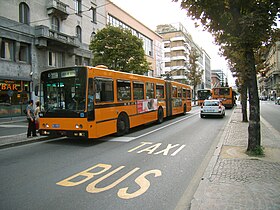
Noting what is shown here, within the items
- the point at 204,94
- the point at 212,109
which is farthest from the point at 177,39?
the point at 212,109

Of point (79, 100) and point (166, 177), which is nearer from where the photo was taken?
point (166, 177)

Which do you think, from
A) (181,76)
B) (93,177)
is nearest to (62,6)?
(93,177)

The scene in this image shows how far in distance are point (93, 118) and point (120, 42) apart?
15.1 m

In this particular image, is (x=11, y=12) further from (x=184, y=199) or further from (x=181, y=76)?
(x=181, y=76)

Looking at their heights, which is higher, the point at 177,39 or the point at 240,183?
the point at 177,39

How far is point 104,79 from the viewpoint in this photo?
9.77 m

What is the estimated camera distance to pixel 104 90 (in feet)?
31.9

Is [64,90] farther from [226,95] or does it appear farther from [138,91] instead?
[226,95]

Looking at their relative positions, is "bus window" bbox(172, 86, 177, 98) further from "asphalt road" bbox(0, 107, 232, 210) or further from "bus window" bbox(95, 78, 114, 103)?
"asphalt road" bbox(0, 107, 232, 210)

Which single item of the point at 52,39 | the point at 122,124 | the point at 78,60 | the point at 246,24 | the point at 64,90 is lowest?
the point at 122,124

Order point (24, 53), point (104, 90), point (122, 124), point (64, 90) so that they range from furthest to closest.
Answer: point (24, 53)
point (122, 124)
point (104, 90)
point (64, 90)

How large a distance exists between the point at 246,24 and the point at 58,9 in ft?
77.6

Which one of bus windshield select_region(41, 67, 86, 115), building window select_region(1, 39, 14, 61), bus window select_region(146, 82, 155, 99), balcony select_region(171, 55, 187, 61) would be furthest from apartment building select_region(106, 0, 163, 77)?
A: balcony select_region(171, 55, 187, 61)

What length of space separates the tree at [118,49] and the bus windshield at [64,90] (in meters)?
13.3
